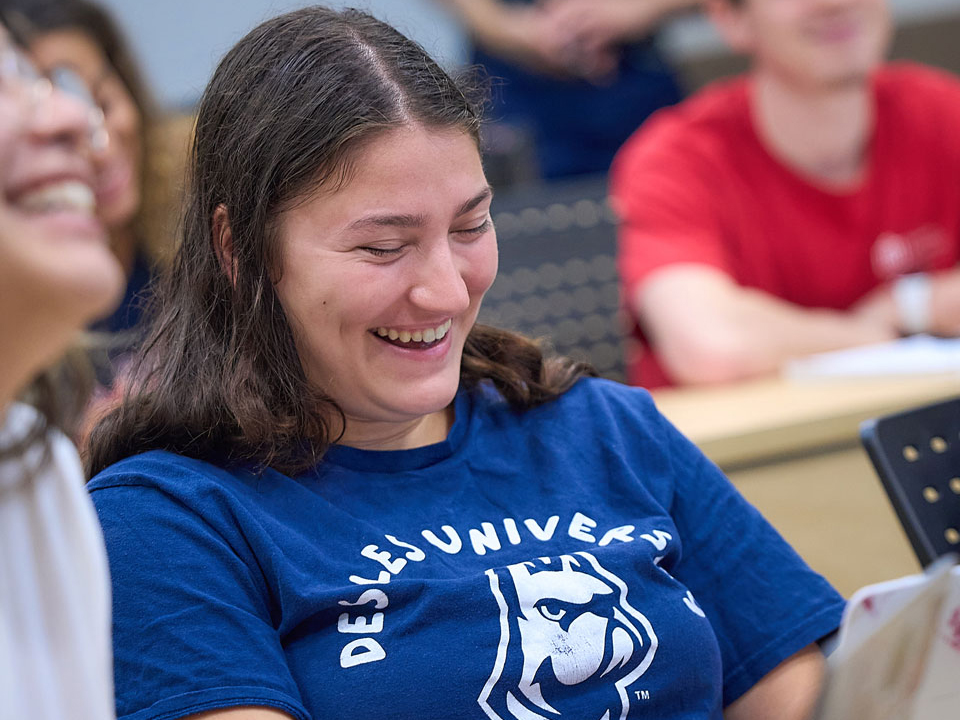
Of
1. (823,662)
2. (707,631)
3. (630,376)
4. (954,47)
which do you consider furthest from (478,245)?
(954,47)

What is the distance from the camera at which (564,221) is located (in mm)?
2123

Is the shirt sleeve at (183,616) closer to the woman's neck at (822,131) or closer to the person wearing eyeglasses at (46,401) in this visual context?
the person wearing eyeglasses at (46,401)

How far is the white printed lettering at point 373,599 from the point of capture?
915 mm

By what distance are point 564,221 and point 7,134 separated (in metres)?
1.59

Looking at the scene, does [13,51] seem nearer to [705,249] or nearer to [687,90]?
[705,249]

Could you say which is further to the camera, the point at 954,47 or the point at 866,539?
the point at 954,47

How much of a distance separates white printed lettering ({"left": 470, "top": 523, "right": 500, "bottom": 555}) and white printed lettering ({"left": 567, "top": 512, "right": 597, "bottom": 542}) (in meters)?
0.07

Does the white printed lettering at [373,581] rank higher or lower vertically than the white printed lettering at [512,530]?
higher

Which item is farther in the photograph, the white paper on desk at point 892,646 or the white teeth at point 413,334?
the white teeth at point 413,334

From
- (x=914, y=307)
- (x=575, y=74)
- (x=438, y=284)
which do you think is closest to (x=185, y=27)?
(x=575, y=74)

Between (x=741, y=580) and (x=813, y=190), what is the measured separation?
1.33 meters

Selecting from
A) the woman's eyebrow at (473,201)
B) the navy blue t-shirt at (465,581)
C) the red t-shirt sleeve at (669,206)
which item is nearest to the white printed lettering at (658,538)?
the navy blue t-shirt at (465,581)

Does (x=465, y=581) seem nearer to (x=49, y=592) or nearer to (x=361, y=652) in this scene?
(x=361, y=652)

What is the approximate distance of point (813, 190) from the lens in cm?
225
